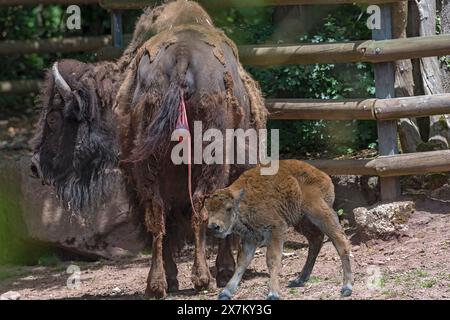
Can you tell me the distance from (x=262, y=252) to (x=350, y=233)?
0.83 m

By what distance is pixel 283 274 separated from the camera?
8156mm

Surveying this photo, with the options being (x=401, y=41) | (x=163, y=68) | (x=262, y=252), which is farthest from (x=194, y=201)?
(x=401, y=41)

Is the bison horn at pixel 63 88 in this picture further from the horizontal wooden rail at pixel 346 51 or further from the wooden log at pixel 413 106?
the wooden log at pixel 413 106

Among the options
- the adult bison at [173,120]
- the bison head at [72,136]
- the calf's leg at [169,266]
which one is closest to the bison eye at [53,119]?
the bison head at [72,136]

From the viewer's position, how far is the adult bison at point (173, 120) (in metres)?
7.19

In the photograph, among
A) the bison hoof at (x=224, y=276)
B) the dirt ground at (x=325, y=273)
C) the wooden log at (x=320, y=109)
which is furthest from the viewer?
the wooden log at (x=320, y=109)

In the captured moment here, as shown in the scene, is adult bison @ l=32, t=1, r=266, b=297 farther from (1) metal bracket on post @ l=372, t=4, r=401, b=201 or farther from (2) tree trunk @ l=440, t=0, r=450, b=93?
(2) tree trunk @ l=440, t=0, r=450, b=93

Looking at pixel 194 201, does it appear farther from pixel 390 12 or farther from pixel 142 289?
pixel 390 12

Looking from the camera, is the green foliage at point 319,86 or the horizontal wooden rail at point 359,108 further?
the green foliage at point 319,86

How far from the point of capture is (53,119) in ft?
26.0

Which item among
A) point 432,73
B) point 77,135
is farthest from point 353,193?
point 77,135

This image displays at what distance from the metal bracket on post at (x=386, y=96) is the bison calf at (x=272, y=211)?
2.06 metres

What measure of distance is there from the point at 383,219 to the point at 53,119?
3.04 metres

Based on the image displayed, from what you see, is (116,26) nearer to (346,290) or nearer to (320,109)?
(320,109)
